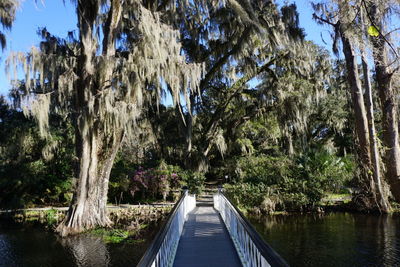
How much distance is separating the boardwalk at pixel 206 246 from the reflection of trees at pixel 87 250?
7.81ft

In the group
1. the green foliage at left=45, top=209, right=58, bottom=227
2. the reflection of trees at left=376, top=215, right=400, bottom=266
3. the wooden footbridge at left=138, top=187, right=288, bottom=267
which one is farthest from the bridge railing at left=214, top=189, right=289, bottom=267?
the green foliage at left=45, top=209, right=58, bottom=227

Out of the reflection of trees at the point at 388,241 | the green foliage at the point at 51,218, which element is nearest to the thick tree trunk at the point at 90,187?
the green foliage at the point at 51,218

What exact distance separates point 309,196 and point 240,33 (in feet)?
25.4

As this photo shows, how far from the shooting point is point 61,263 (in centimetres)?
823

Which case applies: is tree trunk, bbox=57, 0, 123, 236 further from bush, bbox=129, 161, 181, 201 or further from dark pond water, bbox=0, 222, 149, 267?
bush, bbox=129, 161, 181, 201

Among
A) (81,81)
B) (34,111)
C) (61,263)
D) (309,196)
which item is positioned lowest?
(61,263)

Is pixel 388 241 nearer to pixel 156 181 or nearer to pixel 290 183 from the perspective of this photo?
pixel 290 183

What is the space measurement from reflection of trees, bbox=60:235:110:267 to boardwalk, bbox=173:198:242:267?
7.81ft

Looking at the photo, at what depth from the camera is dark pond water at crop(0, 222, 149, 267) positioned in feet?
27.1

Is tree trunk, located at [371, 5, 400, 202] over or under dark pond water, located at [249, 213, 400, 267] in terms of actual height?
over

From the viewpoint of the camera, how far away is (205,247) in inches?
226

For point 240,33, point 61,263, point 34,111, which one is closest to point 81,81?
point 34,111

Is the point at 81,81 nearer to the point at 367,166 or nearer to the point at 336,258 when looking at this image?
the point at 336,258

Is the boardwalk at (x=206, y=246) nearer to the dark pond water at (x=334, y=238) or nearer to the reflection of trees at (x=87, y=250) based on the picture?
the dark pond water at (x=334, y=238)
